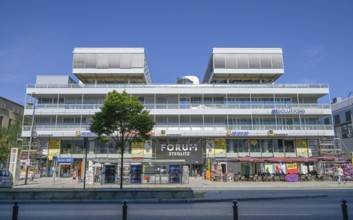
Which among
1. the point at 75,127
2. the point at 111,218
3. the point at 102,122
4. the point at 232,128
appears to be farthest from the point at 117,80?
the point at 111,218

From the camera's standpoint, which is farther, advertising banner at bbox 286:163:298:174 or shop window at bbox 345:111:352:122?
shop window at bbox 345:111:352:122

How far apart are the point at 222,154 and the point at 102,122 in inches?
933

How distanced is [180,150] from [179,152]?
349mm

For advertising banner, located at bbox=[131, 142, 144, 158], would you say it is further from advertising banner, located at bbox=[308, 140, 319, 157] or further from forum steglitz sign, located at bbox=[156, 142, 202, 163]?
advertising banner, located at bbox=[308, 140, 319, 157]

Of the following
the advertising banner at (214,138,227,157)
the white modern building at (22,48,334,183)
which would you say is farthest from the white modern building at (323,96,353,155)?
the advertising banner at (214,138,227,157)

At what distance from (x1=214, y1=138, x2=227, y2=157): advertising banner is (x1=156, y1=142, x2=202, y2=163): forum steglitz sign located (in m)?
2.70

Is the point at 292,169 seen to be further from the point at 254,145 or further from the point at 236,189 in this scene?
the point at 236,189

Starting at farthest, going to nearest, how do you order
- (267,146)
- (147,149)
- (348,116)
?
(348,116), (267,146), (147,149)

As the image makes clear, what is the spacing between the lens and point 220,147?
141 feet

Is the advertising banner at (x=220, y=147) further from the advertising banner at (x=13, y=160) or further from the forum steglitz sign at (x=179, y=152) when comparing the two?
the advertising banner at (x=13, y=160)

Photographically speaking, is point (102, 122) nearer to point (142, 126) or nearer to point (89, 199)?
point (142, 126)

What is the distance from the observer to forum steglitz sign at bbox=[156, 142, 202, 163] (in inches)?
1705

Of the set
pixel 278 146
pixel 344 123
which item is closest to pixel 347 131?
pixel 344 123

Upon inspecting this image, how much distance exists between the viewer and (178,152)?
43.5 m
